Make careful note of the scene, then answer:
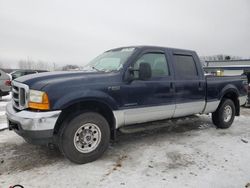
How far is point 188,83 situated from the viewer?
197 inches

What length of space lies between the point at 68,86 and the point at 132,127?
152 cm

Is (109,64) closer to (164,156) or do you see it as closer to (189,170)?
(164,156)

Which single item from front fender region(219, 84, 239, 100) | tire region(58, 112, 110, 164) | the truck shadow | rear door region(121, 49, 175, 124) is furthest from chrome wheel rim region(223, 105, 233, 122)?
the truck shadow

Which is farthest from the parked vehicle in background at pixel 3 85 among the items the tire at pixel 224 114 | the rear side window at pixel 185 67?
the tire at pixel 224 114

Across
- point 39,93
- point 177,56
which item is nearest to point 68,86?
point 39,93

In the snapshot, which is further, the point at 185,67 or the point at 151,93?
the point at 185,67

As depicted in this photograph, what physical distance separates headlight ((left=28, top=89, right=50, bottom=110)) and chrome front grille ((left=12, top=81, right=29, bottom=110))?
0.55 ft

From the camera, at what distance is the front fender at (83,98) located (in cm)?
335

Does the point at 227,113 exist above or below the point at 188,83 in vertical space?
below

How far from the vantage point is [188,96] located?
5.00m

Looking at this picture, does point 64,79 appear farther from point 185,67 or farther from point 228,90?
point 228,90

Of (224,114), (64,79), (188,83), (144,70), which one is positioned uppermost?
(144,70)

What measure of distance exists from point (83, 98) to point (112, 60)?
4.43 feet

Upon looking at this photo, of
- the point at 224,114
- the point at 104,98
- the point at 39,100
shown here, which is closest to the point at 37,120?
the point at 39,100
